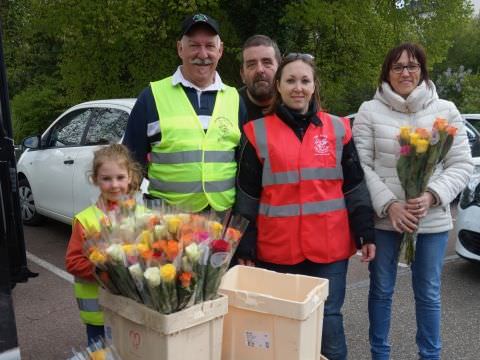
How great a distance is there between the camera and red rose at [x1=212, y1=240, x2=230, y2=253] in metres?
1.93

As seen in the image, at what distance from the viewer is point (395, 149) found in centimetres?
299

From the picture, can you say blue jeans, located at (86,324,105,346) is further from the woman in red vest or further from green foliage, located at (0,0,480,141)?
green foliage, located at (0,0,480,141)

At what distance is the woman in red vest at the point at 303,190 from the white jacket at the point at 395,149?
0.23m

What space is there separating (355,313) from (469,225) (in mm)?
1598

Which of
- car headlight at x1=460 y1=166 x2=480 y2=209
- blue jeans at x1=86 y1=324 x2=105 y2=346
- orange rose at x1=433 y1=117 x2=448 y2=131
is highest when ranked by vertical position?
orange rose at x1=433 y1=117 x2=448 y2=131

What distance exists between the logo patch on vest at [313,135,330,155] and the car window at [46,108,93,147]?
12.7ft

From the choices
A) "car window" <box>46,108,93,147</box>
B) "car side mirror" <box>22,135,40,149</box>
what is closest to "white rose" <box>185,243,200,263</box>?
"car window" <box>46,108,93,147</box>

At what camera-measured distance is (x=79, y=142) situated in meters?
6.06

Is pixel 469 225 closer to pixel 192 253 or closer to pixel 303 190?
pixel 303 190

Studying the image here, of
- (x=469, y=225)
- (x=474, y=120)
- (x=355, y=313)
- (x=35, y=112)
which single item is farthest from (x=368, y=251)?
(x=35, y=112)

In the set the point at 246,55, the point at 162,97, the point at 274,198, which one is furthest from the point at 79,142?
the point at 274,198

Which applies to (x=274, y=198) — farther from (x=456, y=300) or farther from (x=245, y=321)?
(x=456, y=300)

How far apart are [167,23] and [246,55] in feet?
27.0

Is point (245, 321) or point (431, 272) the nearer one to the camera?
point (245, 321)
